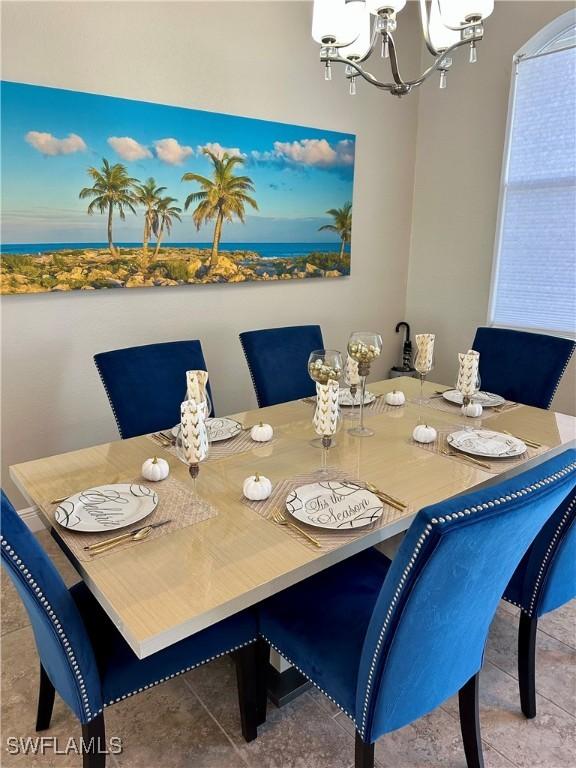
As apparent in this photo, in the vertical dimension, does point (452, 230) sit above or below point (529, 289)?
above

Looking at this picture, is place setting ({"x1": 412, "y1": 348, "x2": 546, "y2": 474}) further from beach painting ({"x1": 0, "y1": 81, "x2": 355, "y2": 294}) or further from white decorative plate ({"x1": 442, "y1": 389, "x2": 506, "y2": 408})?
beach painting ({"x1": 0, "y1": 81, "x2": 355, "y2": 294})

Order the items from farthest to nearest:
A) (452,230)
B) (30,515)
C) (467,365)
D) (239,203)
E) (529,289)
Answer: (452,230) → (529,289) → (239,203) → (30,515) → (467,365)

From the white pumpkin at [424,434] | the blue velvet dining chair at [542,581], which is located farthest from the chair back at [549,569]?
the white pumpkin at [424,434]

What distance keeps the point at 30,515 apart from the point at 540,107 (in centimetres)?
348

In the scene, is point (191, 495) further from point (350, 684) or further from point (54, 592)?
point (350, 684)

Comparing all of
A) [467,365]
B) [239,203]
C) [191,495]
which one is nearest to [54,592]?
[191,495]

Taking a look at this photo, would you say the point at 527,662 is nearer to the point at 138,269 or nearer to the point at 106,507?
the point at 106,507

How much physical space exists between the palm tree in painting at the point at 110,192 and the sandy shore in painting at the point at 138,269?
0.11 metres

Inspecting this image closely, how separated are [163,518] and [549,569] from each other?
105 centimetres

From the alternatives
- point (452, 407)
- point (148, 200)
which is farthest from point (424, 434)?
point (148, 200)

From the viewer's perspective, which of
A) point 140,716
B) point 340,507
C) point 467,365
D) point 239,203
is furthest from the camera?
point 239,203

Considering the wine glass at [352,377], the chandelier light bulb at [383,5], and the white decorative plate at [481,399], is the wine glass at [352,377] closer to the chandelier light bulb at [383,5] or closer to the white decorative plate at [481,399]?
the white decorative plate at [481,399]

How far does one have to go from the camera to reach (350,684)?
3.94 feet

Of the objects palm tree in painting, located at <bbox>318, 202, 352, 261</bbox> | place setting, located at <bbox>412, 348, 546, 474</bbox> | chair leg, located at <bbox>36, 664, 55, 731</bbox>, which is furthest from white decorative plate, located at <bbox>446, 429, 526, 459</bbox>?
palm tree in painting, located at <bbox>318, 202, 352, 261</bbox>
